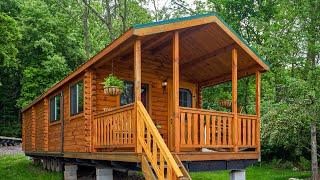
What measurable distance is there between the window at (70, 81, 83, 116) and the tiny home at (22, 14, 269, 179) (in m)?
0.03

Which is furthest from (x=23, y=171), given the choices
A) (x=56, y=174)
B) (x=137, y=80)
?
(x=137, y=80)

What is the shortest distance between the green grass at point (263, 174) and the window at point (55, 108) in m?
5.89

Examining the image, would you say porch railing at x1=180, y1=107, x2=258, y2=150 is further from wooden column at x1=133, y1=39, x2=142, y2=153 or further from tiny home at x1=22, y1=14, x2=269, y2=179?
wooden column at x1=133, y1=39, x2=142, y2=153

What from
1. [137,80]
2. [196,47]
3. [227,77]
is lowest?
[137,80]

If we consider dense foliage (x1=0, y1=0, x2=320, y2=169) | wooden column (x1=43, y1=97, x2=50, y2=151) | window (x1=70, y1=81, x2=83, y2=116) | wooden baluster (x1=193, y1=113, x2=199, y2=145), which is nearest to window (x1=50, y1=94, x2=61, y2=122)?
wooden column (x1=43, y1=97, x2=50, y2=151)

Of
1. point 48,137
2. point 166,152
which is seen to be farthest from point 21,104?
point 166,152

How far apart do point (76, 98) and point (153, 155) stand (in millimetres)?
5613

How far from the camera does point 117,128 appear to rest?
367 inches

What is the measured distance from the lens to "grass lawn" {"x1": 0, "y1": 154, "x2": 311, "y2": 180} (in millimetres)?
16594

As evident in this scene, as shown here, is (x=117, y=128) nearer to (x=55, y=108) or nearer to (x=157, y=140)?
(x=157, y=140)

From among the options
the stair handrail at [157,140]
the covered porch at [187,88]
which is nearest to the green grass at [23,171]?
the covered porch at [187,88]

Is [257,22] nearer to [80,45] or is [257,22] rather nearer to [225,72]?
[225,72]

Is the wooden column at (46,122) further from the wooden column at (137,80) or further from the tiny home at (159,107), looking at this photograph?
the wooden column at (137,80)

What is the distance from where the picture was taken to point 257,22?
70.6 ft
